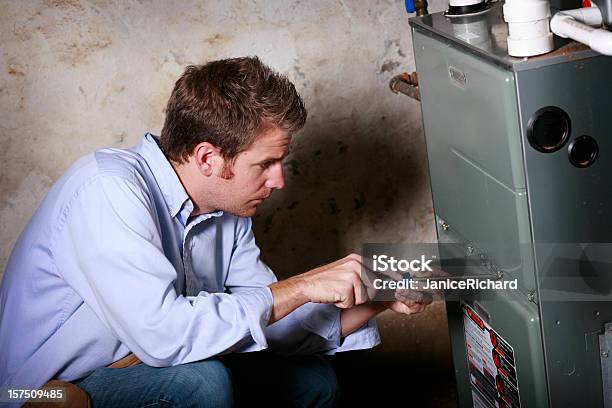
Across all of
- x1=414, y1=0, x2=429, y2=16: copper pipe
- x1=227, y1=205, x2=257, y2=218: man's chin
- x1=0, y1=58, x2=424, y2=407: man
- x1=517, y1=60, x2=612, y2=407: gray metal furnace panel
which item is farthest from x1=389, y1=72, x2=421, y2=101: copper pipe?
x1=517, y1=60, x2=612, y2=407: gray metal furnace panel

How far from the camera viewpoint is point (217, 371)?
167 centimetres

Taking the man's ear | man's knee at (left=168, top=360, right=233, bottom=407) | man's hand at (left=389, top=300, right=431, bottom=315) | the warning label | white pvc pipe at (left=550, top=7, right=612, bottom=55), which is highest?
white pvc pipe at (left=550, top=7, right=612, bottom=55)

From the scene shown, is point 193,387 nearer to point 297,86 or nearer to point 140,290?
point 140,290

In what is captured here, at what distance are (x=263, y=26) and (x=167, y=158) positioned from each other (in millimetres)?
598

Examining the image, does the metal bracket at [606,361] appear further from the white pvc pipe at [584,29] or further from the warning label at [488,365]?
the white pvc pipe at [584,29]

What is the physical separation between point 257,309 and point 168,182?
29 centimetres

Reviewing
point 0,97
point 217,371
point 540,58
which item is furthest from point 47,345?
point 540,58

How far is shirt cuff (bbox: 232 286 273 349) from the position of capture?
1597mm

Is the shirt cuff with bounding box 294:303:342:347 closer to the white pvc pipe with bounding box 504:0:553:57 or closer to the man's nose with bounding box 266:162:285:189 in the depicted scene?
the man's nose with bounding box 266:162:285:189

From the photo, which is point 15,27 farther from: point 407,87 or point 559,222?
point 559,222

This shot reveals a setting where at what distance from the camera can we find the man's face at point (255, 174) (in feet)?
5.58

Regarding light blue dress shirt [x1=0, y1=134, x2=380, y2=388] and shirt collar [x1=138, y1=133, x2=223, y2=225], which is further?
shirt collar [x1=138, y1=133, x2=223, y2=225]

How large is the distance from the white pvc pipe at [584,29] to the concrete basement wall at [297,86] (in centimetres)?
95

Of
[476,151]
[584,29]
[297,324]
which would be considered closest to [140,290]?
Answer: [297,324]
